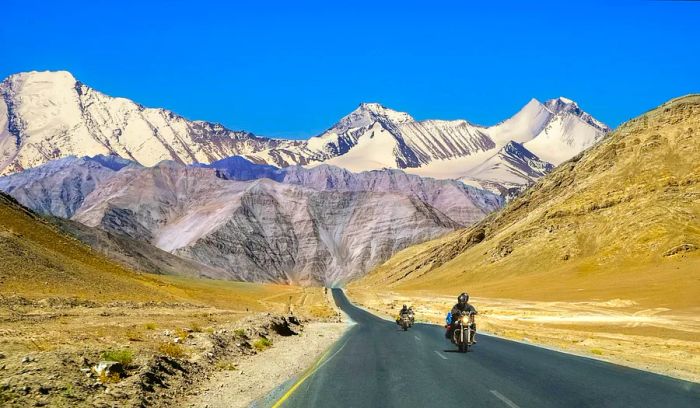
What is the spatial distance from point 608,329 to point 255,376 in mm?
33390

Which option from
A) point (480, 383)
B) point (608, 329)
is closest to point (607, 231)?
point (608, 329)

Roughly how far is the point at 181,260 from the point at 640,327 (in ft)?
417

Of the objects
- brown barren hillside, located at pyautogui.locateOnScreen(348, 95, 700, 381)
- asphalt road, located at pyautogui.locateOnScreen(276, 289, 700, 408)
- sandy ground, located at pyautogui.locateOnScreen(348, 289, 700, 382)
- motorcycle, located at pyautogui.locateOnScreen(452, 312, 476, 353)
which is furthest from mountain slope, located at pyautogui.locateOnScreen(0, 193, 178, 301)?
asphalt road, located at pyautogui.locateOnScreen(276, 289, 700, 408)

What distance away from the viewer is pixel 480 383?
15648 millimetres

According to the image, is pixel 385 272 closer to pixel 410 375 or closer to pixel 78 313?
pixel 78 313

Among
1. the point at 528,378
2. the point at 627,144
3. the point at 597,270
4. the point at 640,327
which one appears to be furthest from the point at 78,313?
the point at 627,144

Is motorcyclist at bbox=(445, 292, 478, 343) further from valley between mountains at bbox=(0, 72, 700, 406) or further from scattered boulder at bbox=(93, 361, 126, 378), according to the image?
scattered boulder at bbox=(93, 361, 126, 378)

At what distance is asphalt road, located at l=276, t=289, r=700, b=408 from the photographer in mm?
13406

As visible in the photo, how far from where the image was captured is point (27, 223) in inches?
2263

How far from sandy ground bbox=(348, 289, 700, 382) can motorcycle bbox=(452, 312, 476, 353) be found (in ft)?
14.1

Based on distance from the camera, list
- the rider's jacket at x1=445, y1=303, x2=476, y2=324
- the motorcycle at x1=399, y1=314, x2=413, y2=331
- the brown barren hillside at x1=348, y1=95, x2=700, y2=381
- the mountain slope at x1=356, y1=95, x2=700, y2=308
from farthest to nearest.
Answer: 1. the mountain slope at x1=356, y1=95, x2=700, y2=308
2. the brown barren hillside at x1=348, y1=95, x2=700, y2=381
3. the motorcycle at x1=399, y1=314, x2=413, y2=331
4. the rider's jacket at x1=445, y1=303, x2=476, y2=324

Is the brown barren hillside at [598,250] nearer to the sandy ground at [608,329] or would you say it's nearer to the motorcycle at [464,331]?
the sandy ground at [608,329]

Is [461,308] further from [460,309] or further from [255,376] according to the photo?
[255,376]

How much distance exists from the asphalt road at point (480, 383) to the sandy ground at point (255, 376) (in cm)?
75
